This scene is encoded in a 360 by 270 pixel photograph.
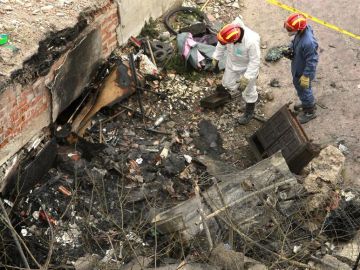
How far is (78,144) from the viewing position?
7871 mm

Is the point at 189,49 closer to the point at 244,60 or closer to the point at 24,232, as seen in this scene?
the point at 244,60

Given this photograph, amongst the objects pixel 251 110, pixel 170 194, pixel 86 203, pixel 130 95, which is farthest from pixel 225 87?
pixel 86 203

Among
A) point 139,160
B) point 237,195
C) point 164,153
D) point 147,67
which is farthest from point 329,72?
point 139,160

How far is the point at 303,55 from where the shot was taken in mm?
8016

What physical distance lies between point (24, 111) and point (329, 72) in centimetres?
506

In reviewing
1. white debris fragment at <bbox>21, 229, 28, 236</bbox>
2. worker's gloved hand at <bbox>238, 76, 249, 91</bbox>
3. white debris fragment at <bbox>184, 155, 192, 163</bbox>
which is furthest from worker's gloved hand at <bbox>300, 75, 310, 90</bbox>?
white debris fragment at <bbox>21, 229, 28, 236</bbox>

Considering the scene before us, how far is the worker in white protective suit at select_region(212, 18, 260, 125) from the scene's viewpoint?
7879 millimetres

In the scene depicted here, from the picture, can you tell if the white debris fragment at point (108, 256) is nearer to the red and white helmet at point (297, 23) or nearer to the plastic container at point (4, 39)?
the plastic container at point (4, 39)

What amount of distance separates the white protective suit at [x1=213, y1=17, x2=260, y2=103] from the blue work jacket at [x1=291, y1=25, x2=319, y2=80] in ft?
1.92

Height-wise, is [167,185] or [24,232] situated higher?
[24,232]

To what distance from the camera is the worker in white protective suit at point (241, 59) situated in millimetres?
7879

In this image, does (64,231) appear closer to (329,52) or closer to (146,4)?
(146,4)

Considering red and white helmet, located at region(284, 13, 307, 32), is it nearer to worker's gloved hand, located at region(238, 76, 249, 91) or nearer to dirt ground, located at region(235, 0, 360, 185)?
worker's gloved hand, located at region(238, 76, 249, 91)

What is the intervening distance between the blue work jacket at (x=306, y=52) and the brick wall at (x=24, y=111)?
292 cm
